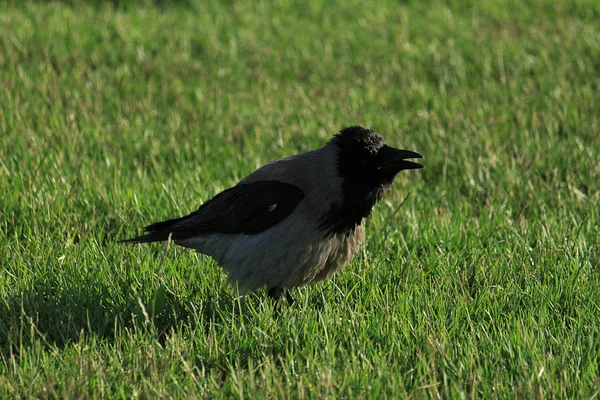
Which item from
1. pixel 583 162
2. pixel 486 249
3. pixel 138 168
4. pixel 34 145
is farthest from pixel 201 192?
pixel 583 162

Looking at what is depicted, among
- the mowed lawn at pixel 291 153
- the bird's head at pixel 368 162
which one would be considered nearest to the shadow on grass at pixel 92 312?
the mowed lawn at pixel 291 153

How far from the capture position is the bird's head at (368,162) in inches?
185

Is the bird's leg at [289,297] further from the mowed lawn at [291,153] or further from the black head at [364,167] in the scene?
the black head at [364,167]

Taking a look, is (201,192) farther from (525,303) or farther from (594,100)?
(594,100)

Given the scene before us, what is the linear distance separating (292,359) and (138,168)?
10.2ft

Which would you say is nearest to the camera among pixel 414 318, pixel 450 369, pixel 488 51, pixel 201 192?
pixel 450 369

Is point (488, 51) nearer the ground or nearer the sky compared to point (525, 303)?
nearer the sky

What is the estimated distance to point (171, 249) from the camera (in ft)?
17.4

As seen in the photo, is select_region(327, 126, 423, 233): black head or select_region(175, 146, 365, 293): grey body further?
select_region(327, 126, 423, 233): black head

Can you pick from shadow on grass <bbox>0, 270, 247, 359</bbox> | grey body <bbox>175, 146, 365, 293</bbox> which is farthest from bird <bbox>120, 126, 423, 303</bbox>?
shadow on grass <bbox>0, 270, 247, 359</bbox>

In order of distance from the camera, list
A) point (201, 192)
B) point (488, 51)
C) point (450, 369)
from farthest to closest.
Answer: point (488, 51)
point (201, 192)
point (450, 369)

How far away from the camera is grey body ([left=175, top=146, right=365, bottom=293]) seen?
4555mm

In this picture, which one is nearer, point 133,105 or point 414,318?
point 414,318

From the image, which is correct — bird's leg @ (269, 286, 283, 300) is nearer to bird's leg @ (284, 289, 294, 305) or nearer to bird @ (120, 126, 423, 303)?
bird @ (120, 126, 423, 303)
